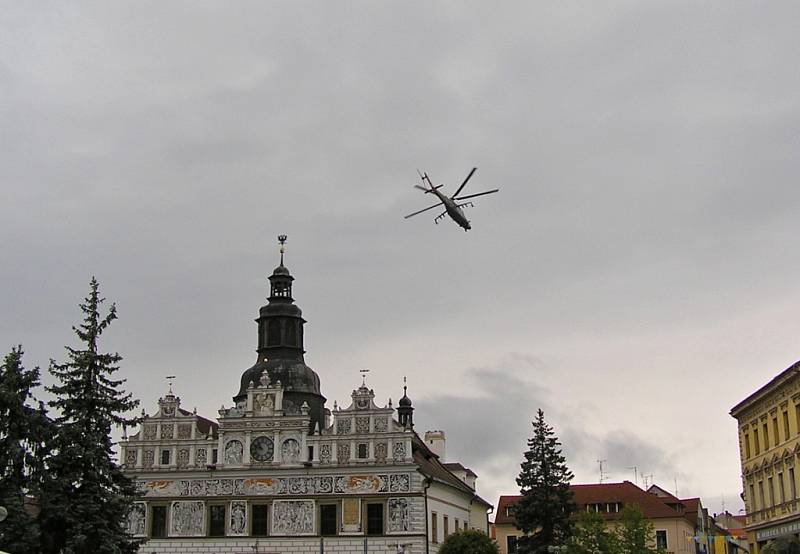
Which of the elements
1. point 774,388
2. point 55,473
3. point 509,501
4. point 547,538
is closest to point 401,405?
point 509,501

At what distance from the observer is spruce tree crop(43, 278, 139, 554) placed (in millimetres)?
35188

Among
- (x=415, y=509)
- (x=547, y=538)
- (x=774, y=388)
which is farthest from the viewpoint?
(x=415, y=509)

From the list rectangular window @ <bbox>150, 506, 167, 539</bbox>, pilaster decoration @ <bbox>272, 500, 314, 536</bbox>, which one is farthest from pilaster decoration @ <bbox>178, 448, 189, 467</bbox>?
pilaster decoration @ <bbox>272, 500, 314, 536</bbox>

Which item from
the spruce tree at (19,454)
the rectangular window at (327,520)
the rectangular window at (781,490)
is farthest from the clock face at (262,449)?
the rectangular window at (781,490)

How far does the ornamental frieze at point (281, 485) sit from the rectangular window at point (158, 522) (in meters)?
0.77

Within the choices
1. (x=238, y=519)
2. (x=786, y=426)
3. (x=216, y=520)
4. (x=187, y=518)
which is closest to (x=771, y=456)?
(x=786, y=426)

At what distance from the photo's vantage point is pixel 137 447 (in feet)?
190

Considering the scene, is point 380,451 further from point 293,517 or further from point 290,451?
point 293,517

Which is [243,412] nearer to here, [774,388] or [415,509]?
[415,509]

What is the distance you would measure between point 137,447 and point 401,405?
2205 cm

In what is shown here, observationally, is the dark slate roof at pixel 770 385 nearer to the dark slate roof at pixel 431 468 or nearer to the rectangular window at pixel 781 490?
the rectangular window at pixel 781 490

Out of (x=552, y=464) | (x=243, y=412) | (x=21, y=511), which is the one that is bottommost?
(x=21, y=511)

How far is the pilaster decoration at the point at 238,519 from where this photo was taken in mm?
55781

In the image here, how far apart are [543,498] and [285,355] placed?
1833 centimetres
